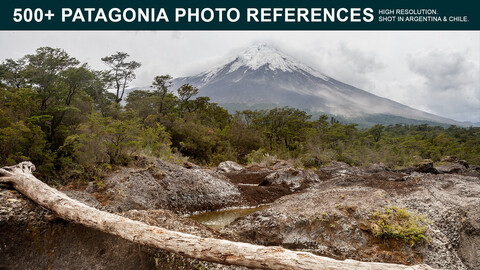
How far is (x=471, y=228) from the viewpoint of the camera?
642 cm

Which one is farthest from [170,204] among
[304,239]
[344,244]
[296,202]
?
[344,244]

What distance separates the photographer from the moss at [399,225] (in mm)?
5582

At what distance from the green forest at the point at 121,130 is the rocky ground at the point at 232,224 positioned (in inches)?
70.8

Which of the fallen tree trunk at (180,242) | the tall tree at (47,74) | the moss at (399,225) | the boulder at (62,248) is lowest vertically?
the moss at (399,225)

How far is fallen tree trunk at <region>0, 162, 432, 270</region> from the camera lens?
2.71 m

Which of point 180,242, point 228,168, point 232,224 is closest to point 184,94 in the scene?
point 228,168

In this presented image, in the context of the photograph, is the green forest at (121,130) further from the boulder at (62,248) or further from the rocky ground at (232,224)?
the boulder at (62,248)

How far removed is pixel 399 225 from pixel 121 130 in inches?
433

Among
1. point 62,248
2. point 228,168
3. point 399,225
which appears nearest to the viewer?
point 62,248

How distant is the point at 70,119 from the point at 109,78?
70.3ft

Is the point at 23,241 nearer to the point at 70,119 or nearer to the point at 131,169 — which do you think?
the point at 131,169

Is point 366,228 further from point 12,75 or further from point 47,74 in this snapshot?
point 12,75

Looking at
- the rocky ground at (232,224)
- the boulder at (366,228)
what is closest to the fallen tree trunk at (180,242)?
the rocky ground at (232,224)

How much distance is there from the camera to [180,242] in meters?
3.31
